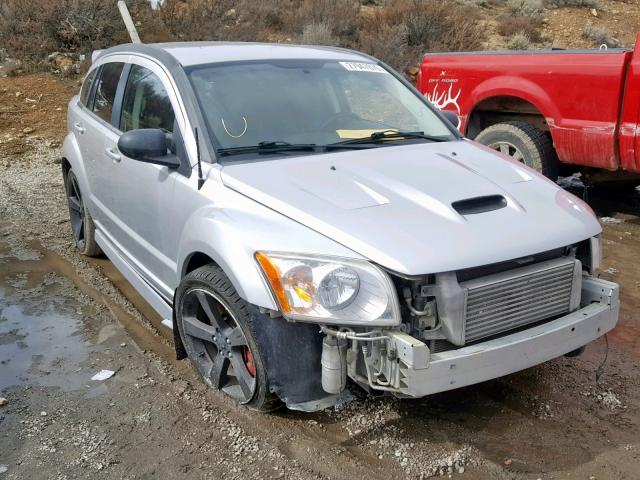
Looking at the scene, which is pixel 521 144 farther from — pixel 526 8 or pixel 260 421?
pixel 526 8

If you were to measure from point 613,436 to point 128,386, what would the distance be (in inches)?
99.3

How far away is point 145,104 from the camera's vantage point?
13.4 feet

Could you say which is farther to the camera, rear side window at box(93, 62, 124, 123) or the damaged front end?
rear side window at box(93, 62, 124, 123)

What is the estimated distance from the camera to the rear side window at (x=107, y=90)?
15.2ft

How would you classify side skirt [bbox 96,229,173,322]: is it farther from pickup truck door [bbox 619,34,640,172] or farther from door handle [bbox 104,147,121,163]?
pickup truck door [bbox 619,34,640,172]

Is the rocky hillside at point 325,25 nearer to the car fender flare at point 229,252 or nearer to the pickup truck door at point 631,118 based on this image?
the pickup truck door at point 631,118

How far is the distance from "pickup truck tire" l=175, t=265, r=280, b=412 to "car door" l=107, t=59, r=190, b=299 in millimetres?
346

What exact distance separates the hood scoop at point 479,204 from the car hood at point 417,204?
15mm

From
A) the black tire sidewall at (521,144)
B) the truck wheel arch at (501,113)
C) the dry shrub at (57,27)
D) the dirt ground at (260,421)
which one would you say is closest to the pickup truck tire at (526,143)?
the black tire sidewall at (521,144)

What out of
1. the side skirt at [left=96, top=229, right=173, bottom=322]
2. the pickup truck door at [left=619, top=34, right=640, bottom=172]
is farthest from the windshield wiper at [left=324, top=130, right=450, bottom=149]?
the pickup truck door at [left=619, top=34, right=640, bottom=172]

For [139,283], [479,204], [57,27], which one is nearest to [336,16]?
[57,27]

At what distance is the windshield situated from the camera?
359 cm

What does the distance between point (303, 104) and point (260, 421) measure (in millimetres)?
1813

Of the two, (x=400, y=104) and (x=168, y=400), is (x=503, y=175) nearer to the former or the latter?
(x=400, y=104)
